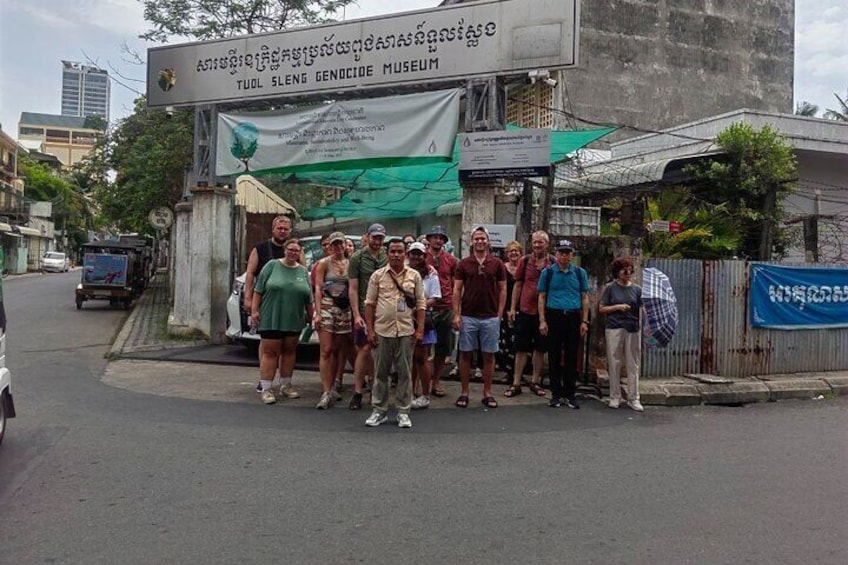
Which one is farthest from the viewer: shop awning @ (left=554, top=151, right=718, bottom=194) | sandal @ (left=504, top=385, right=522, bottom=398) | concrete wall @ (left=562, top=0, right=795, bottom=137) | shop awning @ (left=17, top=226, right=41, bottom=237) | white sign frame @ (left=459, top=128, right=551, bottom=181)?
shop awning @ (left=17, top=226, right=41, bottom=237)

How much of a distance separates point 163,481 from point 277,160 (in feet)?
24.1

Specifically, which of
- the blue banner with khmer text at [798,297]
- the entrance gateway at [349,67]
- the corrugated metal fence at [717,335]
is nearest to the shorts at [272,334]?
the entrance gateway at [349,67]

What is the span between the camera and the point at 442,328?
7566 millimetres

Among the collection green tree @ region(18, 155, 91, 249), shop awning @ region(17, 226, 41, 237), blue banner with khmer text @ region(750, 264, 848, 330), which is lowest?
blue banner with khmer text @ region(750, 264, 848, 330)

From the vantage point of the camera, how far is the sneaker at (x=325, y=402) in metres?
6.99

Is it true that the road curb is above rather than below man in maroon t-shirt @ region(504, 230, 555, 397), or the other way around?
below

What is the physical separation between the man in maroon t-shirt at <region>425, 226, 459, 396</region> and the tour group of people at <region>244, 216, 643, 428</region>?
0.01 metres

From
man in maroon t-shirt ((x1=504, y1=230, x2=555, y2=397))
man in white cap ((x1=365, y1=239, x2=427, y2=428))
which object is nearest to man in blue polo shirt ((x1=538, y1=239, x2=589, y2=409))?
man in maroon t-shirt ((x1=504, y1=230, x2=555, y2=397))

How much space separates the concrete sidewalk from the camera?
7781 mm

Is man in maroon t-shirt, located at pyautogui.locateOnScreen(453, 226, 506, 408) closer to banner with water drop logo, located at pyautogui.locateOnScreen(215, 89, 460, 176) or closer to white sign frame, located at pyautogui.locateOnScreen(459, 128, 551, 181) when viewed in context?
white sign frame, located at pyautogui.locateOnScreen(459, 128, 551, 181)

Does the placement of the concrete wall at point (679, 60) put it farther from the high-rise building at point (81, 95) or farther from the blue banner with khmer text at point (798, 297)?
the high-rise building at point (81, 95)

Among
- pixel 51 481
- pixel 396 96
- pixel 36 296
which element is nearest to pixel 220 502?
pixel 51 481

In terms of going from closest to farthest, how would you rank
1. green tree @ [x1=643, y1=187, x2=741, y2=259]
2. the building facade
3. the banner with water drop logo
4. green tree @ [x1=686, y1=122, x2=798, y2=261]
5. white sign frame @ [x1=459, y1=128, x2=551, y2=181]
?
1. white sign frame @ [x1=459, y1=128, x2=551, y2=181]
2. the banner with water drop logo
3. green tree @ [x1=643, y1=187, x2=741, y2=259]
4. green tree @ [x1=686, y1=122, x2=798, y2=261]
5. the building facade

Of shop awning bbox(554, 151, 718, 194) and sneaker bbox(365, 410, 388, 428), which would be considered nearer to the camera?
sneaker bbox(365, 410, 388, 428)
